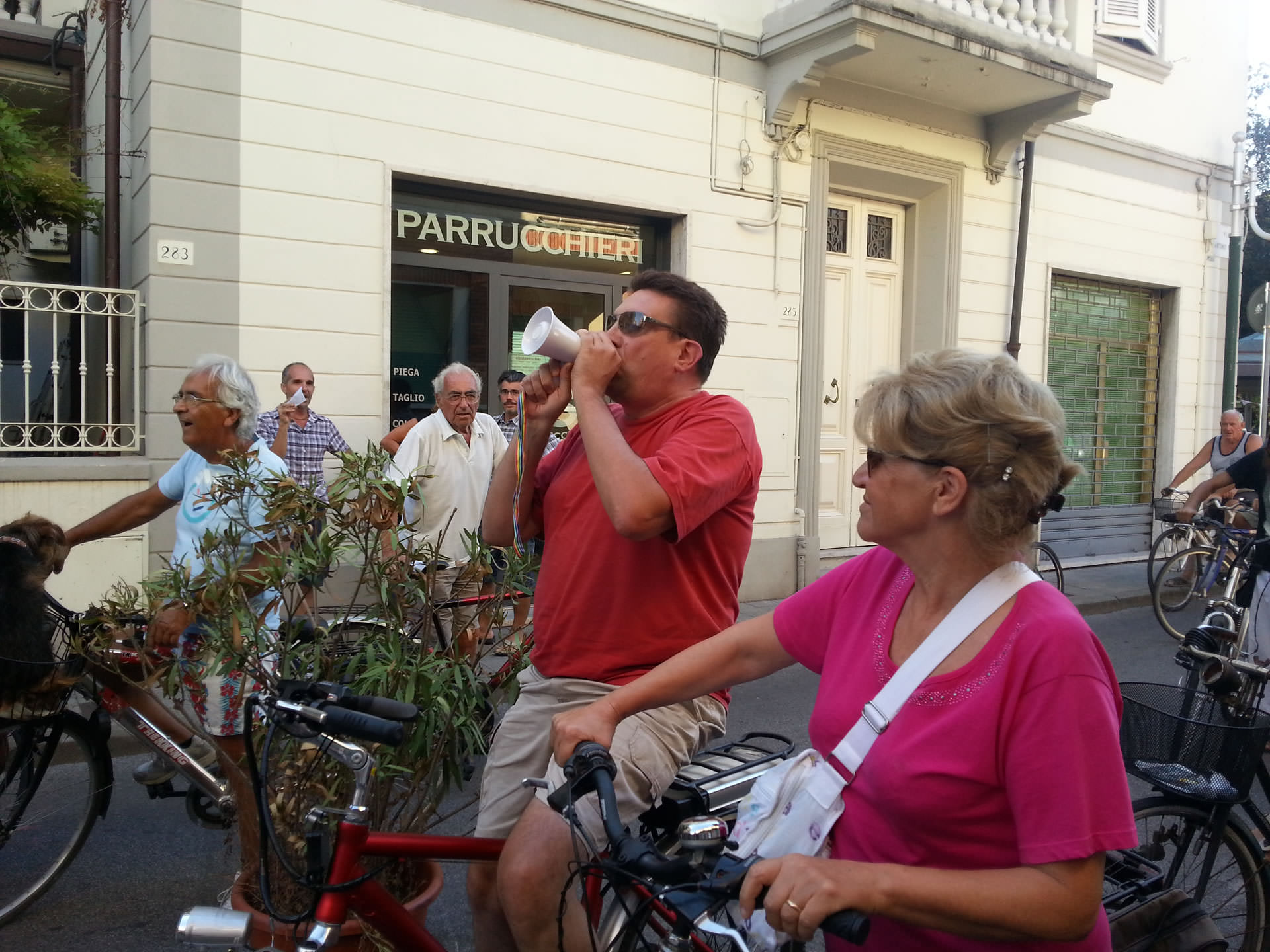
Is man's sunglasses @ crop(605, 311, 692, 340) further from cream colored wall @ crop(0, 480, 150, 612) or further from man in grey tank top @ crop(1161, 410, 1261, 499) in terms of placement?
man in grey tank top @ crop(1161, 410, 1261, 499)

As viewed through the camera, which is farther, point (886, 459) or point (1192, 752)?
point (1192, 752)

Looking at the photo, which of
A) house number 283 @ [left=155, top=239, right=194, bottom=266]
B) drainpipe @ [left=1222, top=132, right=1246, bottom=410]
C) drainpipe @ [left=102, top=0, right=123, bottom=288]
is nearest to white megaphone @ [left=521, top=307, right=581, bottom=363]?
house number 283 @ [left=155, top=239, right=194, bottom=266]

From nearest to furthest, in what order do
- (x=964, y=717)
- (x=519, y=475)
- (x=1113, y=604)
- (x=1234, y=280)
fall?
(x=964, y=717), (x=519, y=475), (x=1113, y=604), (x=1234, y=280)

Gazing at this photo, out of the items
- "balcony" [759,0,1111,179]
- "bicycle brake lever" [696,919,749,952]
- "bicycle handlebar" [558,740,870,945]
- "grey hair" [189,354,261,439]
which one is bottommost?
"bicycle brake lever" [696,919,749,952]

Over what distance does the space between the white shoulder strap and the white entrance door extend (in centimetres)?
829

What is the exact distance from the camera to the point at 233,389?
3656 mm

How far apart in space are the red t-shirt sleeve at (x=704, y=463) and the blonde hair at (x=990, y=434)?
618mm

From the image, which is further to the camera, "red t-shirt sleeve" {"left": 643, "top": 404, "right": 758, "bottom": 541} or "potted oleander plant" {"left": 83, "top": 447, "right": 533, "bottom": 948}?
"potted oleander plant" {"left": 83, "top": 447, "right": 533, "bottom": 948}

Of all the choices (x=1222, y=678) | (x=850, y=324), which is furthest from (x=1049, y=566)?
(x=1222, y=678)

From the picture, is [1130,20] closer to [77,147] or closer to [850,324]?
[850,324]

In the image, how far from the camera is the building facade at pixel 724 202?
695cm

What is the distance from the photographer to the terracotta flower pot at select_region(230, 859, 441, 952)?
2.12 metres

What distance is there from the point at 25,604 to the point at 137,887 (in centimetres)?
123

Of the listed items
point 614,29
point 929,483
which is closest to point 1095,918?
point 929,483
